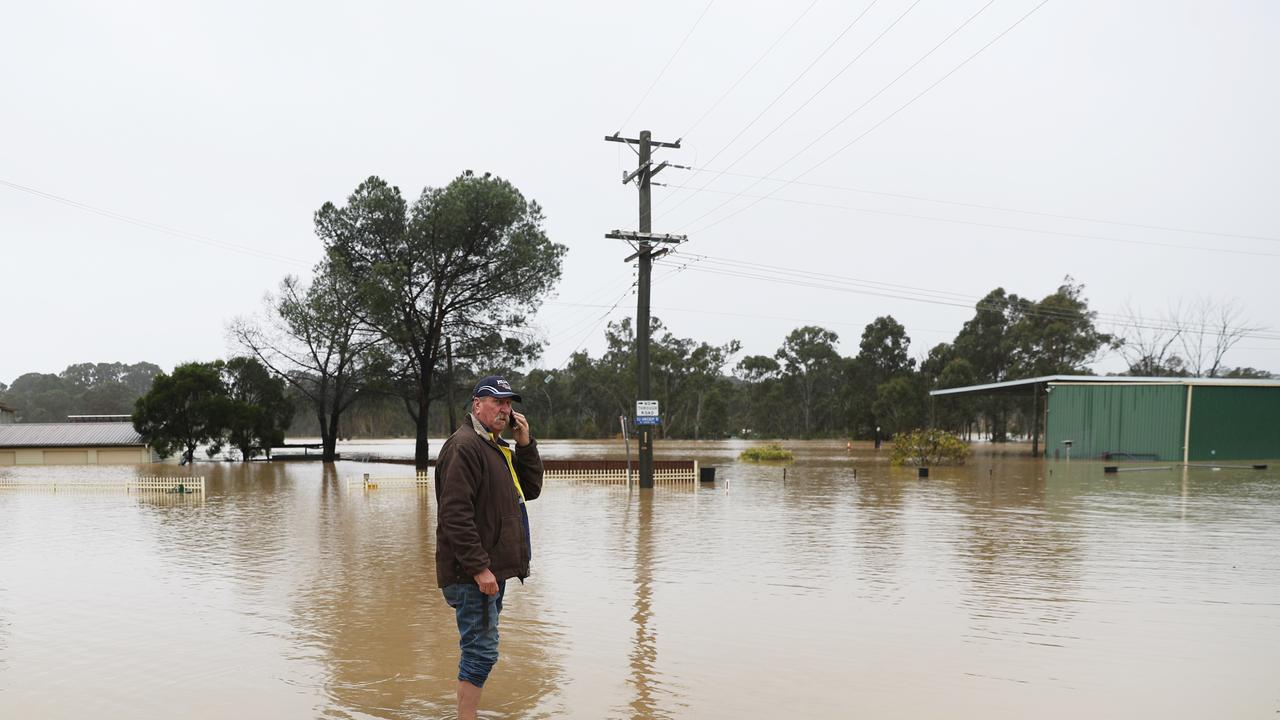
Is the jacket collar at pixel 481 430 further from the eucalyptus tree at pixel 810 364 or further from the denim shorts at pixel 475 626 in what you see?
the eucalyptus tree at pixel 810 364

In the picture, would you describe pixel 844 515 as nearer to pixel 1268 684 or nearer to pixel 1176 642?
pixel 1176 642

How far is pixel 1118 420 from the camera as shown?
40.1m

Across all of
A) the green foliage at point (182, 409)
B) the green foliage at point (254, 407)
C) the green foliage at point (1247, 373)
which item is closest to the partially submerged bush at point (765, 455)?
the green foliage at point (254, 407)

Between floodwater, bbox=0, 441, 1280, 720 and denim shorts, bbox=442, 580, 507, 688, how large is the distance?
0.83 metres

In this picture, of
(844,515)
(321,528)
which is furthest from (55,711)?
(844,515)

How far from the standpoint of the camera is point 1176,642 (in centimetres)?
721

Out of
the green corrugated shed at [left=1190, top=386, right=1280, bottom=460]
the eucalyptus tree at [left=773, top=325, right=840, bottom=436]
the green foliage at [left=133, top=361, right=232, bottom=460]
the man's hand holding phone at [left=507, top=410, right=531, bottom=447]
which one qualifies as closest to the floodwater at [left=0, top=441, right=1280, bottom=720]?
the man's hand holding phone at [left=507, top=410, right=531, bottom=447]

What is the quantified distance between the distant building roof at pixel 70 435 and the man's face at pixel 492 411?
5533cm

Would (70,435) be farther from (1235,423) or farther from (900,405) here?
(1235,423)

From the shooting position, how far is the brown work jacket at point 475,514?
4707 mm

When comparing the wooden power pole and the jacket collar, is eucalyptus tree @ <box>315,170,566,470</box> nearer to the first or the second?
the wooden power pole

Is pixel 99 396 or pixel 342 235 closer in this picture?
pixel 342 235

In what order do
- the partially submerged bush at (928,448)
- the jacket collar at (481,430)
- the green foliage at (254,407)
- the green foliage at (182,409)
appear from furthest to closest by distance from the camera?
1. the green foliage at (254,407)
2. the green foliage at (182,409)
3. the partially submerged bush at (928,448)
4. the jacket collar at (481,430)

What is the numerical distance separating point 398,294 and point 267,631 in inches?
1242
